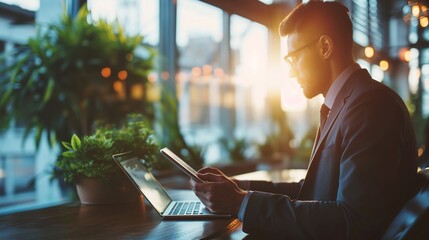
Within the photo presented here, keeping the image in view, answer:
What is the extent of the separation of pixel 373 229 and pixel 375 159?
0.61ft

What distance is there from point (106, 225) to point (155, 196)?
0.25 m

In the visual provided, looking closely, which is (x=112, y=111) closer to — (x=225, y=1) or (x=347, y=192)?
(x=225, y=1)

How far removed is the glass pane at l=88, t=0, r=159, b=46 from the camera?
3239 millimetres

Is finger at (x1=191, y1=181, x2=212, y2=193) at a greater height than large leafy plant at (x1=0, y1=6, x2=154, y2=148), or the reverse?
large leafy plant at (x1=0, y1=6, x2=154, y2=148)

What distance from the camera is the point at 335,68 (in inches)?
59.3

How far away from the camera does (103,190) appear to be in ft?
5.47

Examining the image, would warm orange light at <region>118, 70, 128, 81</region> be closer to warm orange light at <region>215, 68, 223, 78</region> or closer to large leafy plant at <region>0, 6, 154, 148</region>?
large leafy plant at <region>0, 6, 154, 148</region>

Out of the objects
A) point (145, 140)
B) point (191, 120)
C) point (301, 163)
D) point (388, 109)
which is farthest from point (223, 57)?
point (388, 109)

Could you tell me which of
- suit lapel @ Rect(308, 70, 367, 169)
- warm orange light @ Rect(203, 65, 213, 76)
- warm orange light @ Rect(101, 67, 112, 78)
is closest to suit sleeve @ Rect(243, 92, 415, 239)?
suit lapel @ Rect(308, 70, 367, 169)

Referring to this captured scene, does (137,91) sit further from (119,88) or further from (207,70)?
(207,70)

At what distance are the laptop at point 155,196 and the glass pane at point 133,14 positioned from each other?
159 centimetres

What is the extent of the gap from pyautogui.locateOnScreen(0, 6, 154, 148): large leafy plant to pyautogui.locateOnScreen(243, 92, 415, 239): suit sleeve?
201 cm

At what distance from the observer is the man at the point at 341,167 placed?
113 centimetres

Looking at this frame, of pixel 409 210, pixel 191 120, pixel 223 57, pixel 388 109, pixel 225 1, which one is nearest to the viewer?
pixel 409 210
